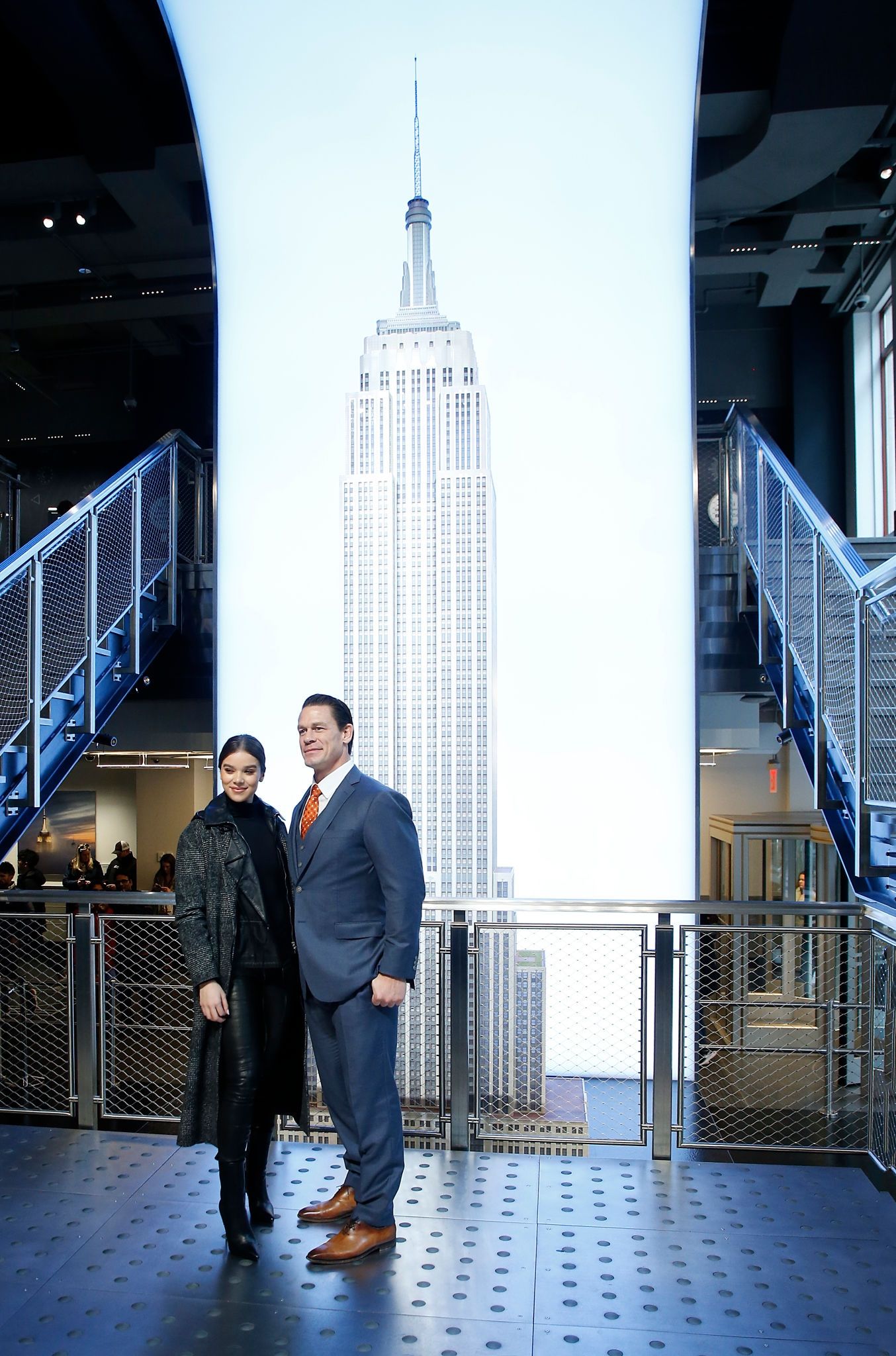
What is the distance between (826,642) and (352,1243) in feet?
10.1

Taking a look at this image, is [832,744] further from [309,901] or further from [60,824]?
[60,824]

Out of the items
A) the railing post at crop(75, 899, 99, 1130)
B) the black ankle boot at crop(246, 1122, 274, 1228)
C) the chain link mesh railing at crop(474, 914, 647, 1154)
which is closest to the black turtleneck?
the black ankle boot at crop(246, 1122, 274, 1228)

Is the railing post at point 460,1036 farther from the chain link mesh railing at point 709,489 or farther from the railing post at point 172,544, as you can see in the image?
the railing post at point 172,544

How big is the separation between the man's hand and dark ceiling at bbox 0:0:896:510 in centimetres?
464

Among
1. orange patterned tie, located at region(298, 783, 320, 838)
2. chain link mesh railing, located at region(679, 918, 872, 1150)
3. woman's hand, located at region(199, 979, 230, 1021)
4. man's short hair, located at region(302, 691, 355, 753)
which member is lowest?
chain link mesh railing, located at region(679, 918, 872, 1150)

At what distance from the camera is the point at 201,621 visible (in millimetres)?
6266

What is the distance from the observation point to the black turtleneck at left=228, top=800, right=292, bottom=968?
260 centimetres

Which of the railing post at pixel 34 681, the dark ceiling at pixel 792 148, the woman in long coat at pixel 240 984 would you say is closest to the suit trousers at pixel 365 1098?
the woman in long coat at pixel 240 984

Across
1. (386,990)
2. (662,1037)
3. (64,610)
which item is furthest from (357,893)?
(64,610)

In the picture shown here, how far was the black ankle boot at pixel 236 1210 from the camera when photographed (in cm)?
253

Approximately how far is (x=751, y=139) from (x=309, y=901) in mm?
5118

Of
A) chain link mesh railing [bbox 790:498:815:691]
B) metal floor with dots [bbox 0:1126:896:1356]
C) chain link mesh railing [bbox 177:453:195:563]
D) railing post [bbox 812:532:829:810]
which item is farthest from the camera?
chain link mesh railing [bbox 177:453:195:563]

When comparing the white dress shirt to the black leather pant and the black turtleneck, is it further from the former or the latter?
the black leather pant

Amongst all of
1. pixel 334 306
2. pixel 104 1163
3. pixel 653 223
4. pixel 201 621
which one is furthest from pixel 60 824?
pixel 653 223
